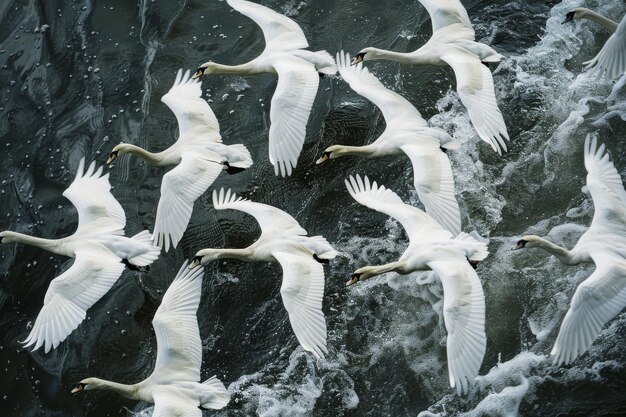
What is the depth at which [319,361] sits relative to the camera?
15141 millimetres

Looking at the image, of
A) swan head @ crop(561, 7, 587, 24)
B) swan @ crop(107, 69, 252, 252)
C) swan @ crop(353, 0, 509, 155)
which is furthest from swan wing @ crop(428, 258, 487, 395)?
swan head @ crop(561, 7, 587, 24)

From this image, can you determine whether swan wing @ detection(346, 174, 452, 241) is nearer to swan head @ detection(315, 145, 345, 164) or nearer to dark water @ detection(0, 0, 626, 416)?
swan head @ detection(315, 145, 345, 164)

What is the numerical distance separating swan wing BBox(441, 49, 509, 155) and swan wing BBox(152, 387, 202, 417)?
16.5ft

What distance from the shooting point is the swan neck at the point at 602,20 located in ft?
56.6

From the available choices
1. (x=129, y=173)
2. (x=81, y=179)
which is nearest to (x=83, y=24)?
(x=129, y=173)

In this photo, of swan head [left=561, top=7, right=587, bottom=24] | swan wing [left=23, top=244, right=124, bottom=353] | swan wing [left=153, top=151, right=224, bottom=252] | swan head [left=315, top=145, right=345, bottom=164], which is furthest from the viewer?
swan head [left=561, top=7, right=587, bottom=24]

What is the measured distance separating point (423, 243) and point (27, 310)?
6133mm

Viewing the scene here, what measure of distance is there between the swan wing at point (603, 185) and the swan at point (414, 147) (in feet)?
5.59

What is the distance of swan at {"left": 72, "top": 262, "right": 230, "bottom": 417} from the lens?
13961 mm

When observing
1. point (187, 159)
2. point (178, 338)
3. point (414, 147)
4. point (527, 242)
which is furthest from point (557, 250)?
point (187, 159)

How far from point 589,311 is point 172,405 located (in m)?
4.86

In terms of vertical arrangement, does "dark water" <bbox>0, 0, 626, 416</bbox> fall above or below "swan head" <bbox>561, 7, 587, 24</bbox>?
below

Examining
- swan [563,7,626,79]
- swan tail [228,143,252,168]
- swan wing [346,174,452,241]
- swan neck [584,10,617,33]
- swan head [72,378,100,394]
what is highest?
swan [563,7,626,79]

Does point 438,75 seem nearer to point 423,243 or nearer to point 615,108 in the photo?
point 615,108
